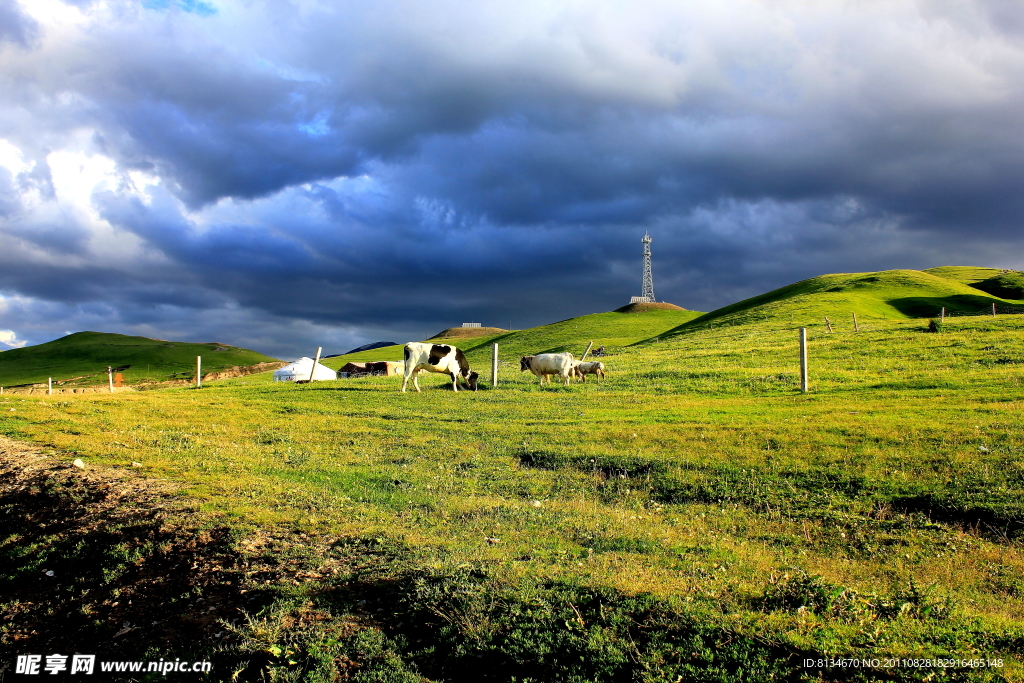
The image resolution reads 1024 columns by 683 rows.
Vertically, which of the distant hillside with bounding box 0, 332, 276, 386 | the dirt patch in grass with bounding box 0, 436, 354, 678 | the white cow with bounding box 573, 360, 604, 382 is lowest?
the dirt patch in grass with bounding box 0, 436, 354, 678

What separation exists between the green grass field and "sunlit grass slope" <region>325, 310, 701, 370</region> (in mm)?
43458

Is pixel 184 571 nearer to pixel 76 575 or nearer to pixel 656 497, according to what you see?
pixel 76 575

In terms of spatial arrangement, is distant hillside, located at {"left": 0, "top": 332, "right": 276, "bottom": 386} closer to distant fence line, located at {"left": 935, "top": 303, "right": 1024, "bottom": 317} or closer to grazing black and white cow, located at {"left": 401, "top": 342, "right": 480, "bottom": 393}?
grazing black and white cow, located at {"left": 401, "top": 342, "right": 480, "bottom": 393}

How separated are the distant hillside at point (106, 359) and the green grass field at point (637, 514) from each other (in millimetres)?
83462

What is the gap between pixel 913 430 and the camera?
555 inches

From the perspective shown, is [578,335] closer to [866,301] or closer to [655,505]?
[866,301]

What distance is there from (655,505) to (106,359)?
12650cm

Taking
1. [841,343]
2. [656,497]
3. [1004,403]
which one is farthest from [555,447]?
[841,343]

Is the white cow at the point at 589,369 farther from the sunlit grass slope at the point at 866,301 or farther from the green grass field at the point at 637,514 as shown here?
the sunlit grass slope at the point at 866,301

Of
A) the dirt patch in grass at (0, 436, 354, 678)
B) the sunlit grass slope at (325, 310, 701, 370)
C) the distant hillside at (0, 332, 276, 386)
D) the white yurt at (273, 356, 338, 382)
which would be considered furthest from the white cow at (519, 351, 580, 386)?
the distant hillside at (0, 332, 276, 386)

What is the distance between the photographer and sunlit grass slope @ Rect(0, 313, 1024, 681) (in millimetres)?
5539

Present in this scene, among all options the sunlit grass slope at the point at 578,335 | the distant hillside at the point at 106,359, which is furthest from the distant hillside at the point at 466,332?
the distant hillside at the point at 106,359

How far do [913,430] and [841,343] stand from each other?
79.1 feet

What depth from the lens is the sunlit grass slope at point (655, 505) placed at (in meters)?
5.54
